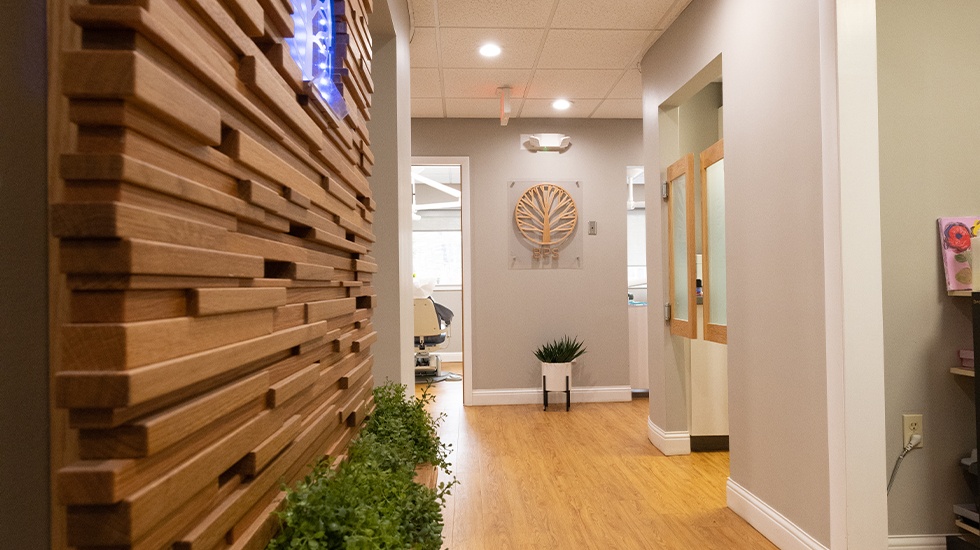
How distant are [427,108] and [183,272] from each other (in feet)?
16.5

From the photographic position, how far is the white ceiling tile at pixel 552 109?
537 cm

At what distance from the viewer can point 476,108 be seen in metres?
5.51

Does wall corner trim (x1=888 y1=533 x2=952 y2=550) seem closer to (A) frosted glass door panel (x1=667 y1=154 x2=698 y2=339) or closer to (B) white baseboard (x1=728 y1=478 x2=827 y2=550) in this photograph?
(B) white baseboard (x1=728 y1=478 x2=827 y2=550)

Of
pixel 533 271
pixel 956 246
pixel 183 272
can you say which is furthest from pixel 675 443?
pixel 183 272

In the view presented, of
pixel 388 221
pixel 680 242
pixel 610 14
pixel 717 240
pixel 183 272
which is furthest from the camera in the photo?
pixel 680 242

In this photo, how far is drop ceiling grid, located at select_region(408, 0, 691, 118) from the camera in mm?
3570

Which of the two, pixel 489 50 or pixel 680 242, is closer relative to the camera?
pixel 680 242

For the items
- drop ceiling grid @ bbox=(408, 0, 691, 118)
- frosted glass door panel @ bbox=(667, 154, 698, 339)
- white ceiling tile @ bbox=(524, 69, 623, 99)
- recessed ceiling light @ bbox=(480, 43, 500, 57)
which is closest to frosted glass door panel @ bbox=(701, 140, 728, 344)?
frosted glass door panel @ bbox=(667, 154, 698, 339)

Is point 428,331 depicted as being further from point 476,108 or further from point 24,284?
point 24,284

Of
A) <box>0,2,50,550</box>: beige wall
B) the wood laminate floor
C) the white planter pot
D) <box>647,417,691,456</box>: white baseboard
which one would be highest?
<box>0,2,50,550</box>: beige wall

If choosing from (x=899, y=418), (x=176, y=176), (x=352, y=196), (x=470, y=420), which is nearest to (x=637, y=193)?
(x=470, y=420)

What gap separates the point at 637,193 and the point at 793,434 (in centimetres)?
775

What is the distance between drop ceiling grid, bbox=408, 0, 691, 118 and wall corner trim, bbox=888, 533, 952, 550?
279cm

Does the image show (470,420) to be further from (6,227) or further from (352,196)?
(6,227)
